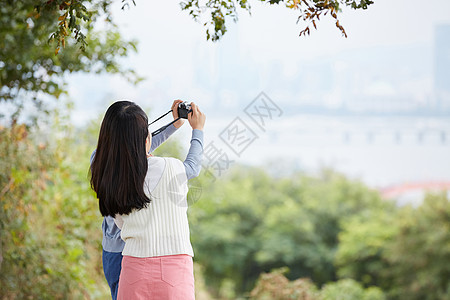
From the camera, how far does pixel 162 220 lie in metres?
1.17

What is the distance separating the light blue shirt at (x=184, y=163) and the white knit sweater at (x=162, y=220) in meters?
0.03

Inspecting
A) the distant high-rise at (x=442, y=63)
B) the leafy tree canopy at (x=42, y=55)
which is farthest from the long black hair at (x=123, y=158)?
the distant high-rise at (x=442, y=63)

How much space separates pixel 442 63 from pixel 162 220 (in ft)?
51.8

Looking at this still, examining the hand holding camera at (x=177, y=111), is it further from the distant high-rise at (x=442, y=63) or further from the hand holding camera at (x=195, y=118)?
the distant high-rise at (x=442, y=63)

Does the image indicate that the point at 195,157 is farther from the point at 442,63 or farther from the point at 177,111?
the point at 442,63

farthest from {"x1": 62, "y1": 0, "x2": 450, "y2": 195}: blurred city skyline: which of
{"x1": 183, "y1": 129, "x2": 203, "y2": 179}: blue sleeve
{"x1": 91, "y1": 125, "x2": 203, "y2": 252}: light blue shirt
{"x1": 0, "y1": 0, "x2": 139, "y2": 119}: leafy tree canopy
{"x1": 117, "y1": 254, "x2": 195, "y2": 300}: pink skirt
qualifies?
{"x1": 117, "y1": 254, "x2": 195, "y2": 300}: pink skirt

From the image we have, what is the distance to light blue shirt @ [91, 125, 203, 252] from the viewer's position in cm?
122

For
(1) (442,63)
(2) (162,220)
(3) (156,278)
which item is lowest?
(3) (156,278)

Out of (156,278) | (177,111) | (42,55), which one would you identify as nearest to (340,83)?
(42,55)

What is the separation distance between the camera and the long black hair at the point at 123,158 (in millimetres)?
1156

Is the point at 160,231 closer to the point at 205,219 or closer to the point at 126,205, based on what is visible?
the point at 126,205

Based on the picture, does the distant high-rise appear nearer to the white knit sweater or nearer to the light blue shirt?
the light blue shirt

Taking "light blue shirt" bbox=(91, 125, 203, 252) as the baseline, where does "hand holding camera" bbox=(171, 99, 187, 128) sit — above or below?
above

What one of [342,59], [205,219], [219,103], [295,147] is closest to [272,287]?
[205,219]
